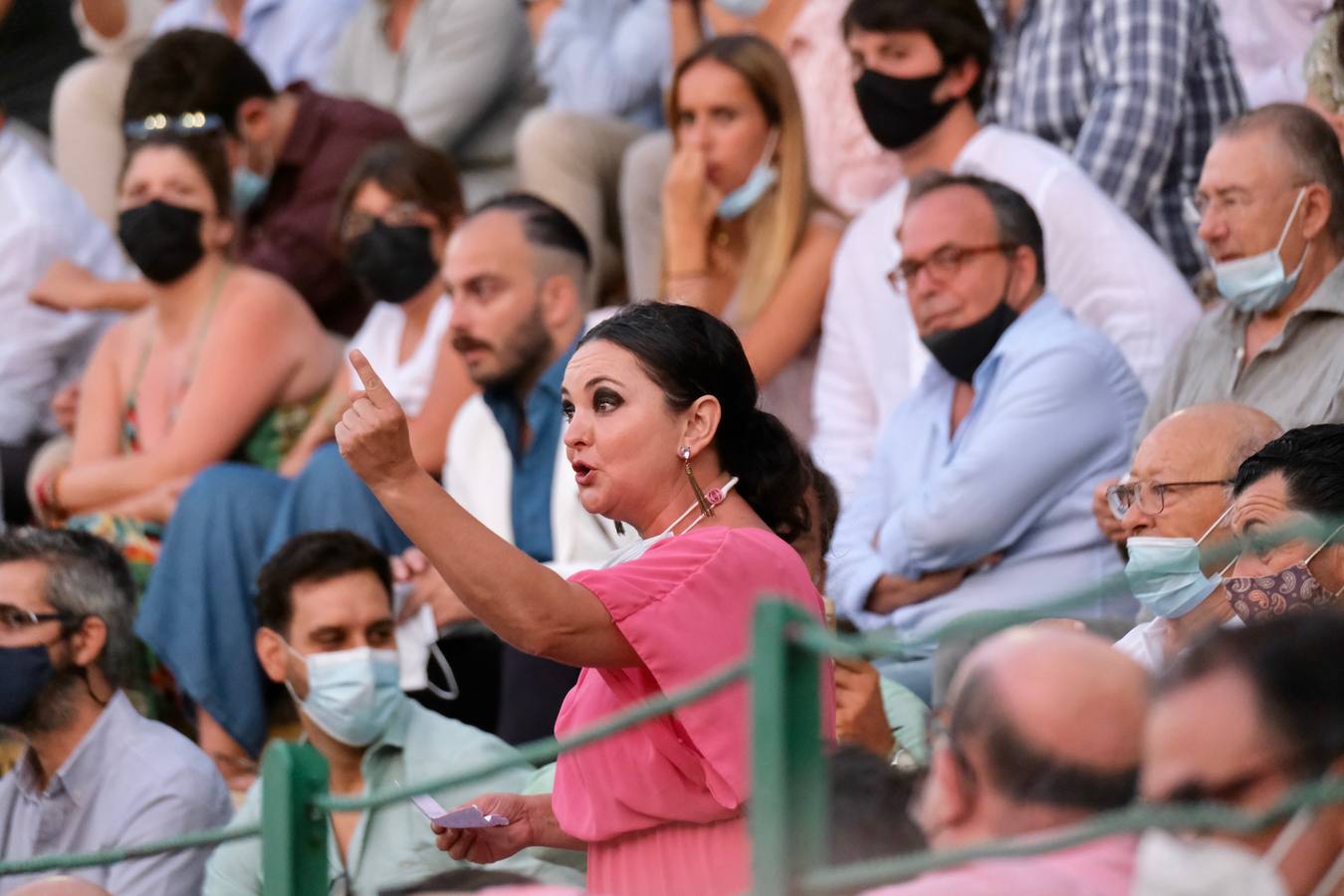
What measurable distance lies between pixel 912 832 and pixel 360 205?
4.47 meters

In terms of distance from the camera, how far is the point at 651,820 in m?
3.04

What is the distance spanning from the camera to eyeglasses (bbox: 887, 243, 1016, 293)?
16.7ft

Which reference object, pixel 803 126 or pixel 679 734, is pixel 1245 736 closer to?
pixel 679 734

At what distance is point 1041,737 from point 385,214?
15.0 ft

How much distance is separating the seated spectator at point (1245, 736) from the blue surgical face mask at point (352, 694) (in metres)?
2.84

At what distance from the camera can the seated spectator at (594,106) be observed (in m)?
7.14

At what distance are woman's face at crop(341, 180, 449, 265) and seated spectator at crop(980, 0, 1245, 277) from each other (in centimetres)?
171

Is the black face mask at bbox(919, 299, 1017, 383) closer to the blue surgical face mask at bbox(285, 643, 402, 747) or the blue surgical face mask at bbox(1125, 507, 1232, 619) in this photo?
the blue surgical face mask at bbox(1125, 507, 1232, 619)

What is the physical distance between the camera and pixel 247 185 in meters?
7.06

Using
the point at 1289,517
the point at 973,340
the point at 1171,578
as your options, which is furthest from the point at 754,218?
the point at 1289,517

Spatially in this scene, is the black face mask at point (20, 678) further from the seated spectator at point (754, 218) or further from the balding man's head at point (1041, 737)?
the balding man's head at point (1041, 737)

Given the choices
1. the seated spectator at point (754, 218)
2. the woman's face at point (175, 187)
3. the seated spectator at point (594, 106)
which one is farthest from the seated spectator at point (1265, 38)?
the woman's face at point (175, 187)

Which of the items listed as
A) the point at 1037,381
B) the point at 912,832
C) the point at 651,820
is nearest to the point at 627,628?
the point at 651,820

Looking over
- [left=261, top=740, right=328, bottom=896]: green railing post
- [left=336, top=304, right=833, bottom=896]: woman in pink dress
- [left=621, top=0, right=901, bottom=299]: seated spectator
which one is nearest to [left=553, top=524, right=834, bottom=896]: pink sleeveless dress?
[left=336, top=304, right=833, bottom=896]: woman in pink dress
